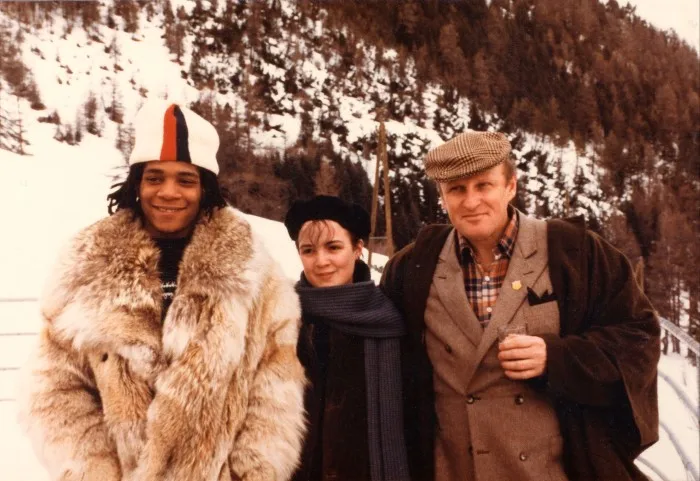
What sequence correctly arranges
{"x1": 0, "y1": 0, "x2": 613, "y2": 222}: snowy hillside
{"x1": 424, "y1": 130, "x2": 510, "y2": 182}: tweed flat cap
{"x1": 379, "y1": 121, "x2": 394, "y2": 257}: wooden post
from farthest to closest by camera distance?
{"x1": 379, "y1": 121, "x2": 394, "y2": 257}: wooden post, {"x1": 0, "y1": 0, "x2": 613, "y2": 222}: snowy hillside, {"x1": 424, "y1": 130, "x2": 510, "y2": 182}: tweed flat cap

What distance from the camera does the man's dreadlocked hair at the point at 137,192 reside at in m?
1.62

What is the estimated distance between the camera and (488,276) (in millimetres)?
1629

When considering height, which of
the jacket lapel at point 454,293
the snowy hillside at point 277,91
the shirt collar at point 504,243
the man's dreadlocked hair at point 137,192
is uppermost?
the snowy hillside at point 277,91

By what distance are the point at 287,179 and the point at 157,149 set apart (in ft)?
20.0

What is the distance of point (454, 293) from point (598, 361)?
41 cm

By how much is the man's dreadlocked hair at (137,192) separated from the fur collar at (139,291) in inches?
1.7

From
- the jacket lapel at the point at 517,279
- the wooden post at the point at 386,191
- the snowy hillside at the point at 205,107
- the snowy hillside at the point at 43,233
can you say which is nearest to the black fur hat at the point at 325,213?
the jacket lapel at the point at 517,279

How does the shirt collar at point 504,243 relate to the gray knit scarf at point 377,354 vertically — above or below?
above

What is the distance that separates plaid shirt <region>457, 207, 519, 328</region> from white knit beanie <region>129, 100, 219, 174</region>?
80 centimetres

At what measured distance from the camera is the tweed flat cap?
60.6 inches

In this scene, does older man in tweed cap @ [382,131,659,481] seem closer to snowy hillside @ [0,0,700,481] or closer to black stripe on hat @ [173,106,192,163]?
black stripe on hat @ [173,106,192,163]

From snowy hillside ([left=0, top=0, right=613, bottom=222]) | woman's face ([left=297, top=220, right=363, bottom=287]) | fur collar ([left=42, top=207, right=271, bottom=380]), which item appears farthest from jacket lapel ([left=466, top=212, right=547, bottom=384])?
snowy hillside ([left=0, top=0, right=613, bottom=222])

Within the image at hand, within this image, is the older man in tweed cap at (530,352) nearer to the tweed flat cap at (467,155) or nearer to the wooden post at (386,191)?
the tweed flat cap at (467,155)

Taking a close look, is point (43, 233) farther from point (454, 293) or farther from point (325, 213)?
point (454, 293)
